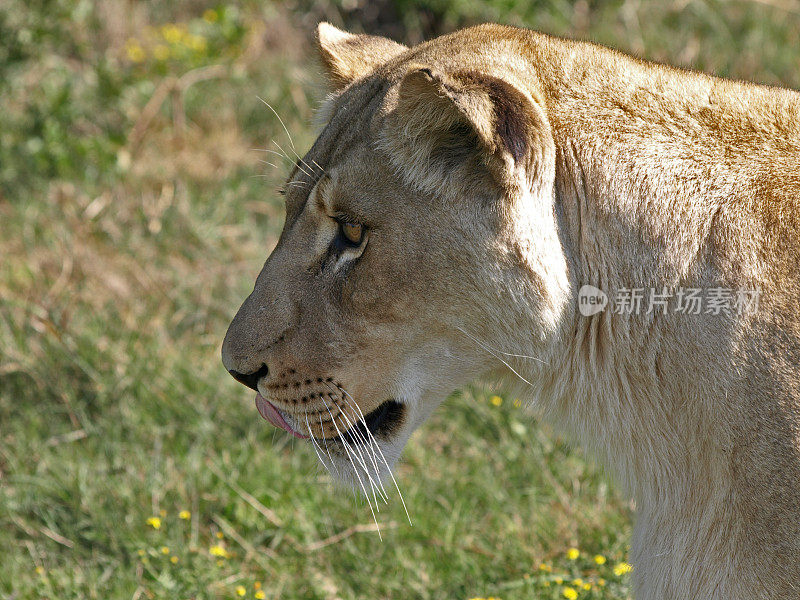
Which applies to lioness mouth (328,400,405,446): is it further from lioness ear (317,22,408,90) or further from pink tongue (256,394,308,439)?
lioness ear (317,22,408,90)

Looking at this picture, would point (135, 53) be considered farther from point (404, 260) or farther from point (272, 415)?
point (404, 260)

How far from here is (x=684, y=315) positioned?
227 cm

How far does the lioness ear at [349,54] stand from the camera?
288 cm

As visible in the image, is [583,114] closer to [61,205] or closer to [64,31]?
[61,205]

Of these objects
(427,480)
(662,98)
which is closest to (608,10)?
(427,480)

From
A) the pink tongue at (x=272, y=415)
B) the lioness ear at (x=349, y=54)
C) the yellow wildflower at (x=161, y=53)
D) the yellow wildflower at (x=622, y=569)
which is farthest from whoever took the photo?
the yellow wildflower at (x=161, y=53)

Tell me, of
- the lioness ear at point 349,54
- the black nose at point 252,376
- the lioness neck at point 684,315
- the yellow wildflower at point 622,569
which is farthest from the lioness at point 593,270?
the yellow wildflower at point 622,569

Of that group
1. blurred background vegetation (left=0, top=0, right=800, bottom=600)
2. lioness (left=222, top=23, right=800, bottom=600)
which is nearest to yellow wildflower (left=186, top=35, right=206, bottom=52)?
blurred background vegetation (left=0, top=0, right=800, bottom=600)

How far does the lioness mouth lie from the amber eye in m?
0.46

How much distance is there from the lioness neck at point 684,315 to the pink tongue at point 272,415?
77cm

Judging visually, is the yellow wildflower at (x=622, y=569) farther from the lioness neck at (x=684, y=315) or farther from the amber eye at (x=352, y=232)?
the amber eye at (x=352, y=232)

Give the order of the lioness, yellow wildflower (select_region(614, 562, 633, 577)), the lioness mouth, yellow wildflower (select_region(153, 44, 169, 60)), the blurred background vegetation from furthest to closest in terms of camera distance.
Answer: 1. yellow wildflower (select_region(153, 44, 169, 60))
2. the blurred background vegetation
3. yellow wildflower (select_region(614, 562, 633, 577))
4. the lioness mouth
5. the lioness

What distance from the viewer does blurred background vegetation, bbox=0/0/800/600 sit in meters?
3.49

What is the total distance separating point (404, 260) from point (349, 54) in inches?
34.8
